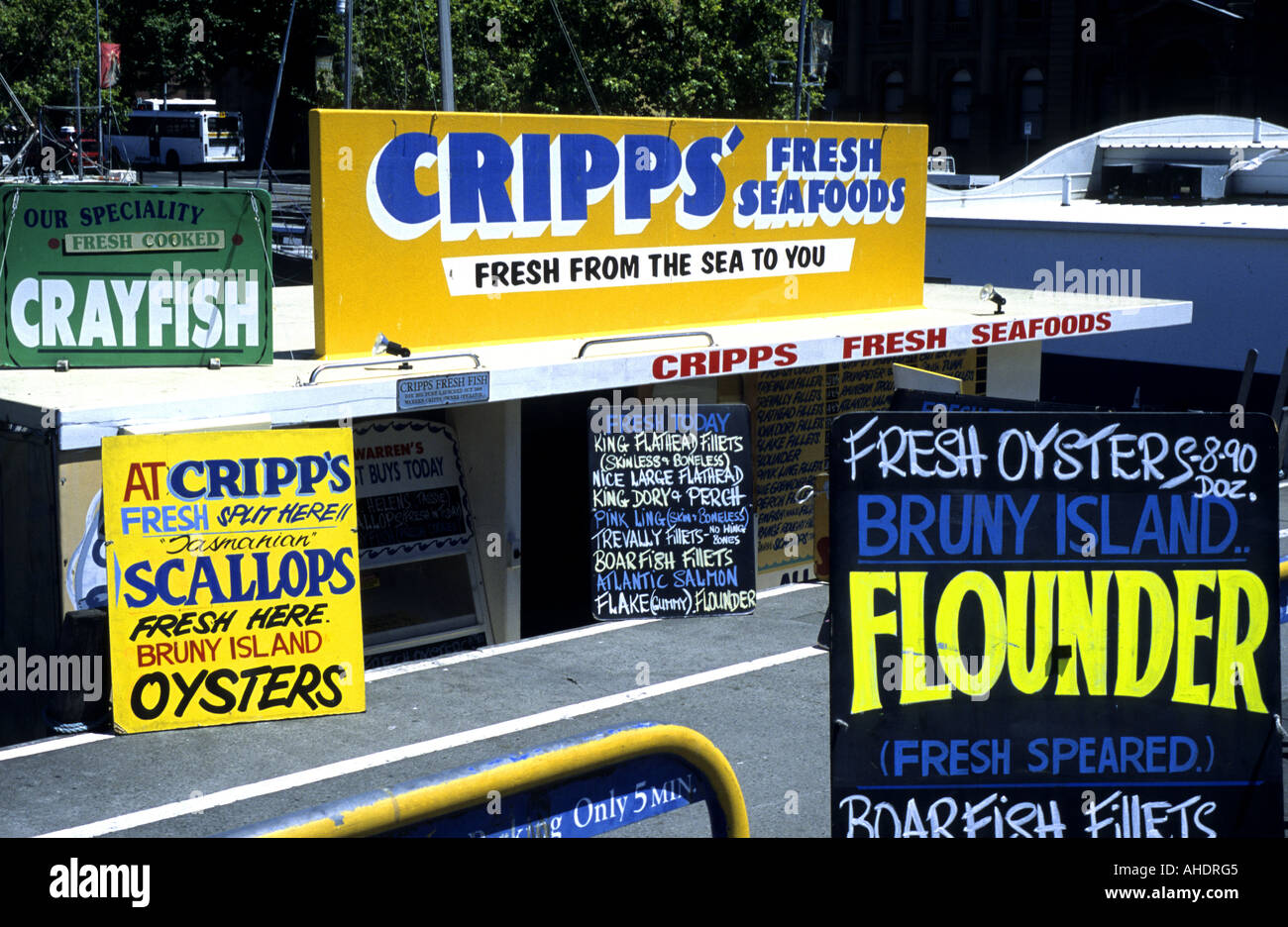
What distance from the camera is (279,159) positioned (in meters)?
73.5

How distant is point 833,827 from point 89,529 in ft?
17.7

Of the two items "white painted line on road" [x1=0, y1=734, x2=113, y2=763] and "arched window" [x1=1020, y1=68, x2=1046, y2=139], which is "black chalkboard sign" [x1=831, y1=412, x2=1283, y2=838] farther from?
"arched window" [x1=1020, y1=68, x2=1046, y2=139]

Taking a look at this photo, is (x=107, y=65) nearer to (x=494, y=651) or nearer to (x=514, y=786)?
(x=494, y=651)

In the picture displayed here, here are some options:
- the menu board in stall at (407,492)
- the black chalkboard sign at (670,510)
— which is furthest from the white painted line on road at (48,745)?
the black chalkboard sign at (670,510)

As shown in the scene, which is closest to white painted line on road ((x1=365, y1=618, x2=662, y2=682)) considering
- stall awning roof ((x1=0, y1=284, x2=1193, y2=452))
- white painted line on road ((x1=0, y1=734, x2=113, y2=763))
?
stall awning roof ((x1=0, y1=284, x2=1193, y2=452))

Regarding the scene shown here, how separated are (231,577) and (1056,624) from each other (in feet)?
16.9

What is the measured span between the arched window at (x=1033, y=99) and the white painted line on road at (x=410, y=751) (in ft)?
179

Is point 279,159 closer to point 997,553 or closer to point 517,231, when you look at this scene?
point 517,231

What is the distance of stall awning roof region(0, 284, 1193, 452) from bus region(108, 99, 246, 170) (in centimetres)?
4929

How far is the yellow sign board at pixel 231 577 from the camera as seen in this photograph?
800 centimetres

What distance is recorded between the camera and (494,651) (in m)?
9.93

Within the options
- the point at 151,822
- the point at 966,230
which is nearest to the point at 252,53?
the point at 966,230

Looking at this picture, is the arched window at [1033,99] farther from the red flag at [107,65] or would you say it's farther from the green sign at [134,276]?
the green sign at [134,276]

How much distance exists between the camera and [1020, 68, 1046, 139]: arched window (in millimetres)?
60125
